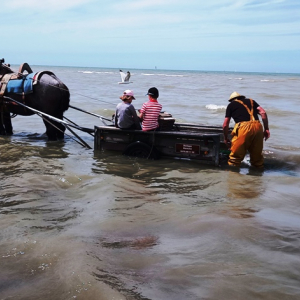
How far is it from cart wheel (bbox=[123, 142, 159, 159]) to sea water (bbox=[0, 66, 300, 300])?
154mm

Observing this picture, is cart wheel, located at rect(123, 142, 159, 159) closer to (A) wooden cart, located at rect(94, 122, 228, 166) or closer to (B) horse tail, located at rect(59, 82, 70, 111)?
(A) wooden cart, located at rect(94, 122, 228, 166)

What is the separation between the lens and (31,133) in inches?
493

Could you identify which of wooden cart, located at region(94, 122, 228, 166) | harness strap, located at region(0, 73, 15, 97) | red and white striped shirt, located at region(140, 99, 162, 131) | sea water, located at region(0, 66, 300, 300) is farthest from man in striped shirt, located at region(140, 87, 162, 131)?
harness strap, located at region(0, 73, 15, 97)

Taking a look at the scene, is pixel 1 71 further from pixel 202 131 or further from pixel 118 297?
pixel 118 297

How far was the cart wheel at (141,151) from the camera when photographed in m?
8.46

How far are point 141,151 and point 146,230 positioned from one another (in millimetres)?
3910

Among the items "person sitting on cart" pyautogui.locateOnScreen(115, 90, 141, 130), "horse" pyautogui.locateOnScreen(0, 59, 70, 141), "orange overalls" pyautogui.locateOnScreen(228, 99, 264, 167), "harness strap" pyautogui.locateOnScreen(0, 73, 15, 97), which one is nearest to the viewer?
"orange overalls" pyautogui.locateOnScreen(228, 99, 264, 167)

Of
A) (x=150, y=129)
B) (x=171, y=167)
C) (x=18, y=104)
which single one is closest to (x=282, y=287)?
(x=171, y=167)

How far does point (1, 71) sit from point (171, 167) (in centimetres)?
560

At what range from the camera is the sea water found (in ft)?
11.6

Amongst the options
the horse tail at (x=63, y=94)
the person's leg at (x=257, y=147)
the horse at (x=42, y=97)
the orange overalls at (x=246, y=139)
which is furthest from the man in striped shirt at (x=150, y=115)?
the horse tail at (x=63, y=94)

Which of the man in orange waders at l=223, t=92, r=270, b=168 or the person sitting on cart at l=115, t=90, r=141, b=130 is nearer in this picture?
the man in orange waders at l=223, t=92, r=270, b=168

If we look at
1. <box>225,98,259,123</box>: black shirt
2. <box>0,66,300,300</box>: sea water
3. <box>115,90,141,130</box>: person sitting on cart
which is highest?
<box>225,98,259,123</box>: black shirt

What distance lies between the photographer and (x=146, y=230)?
4801mm
